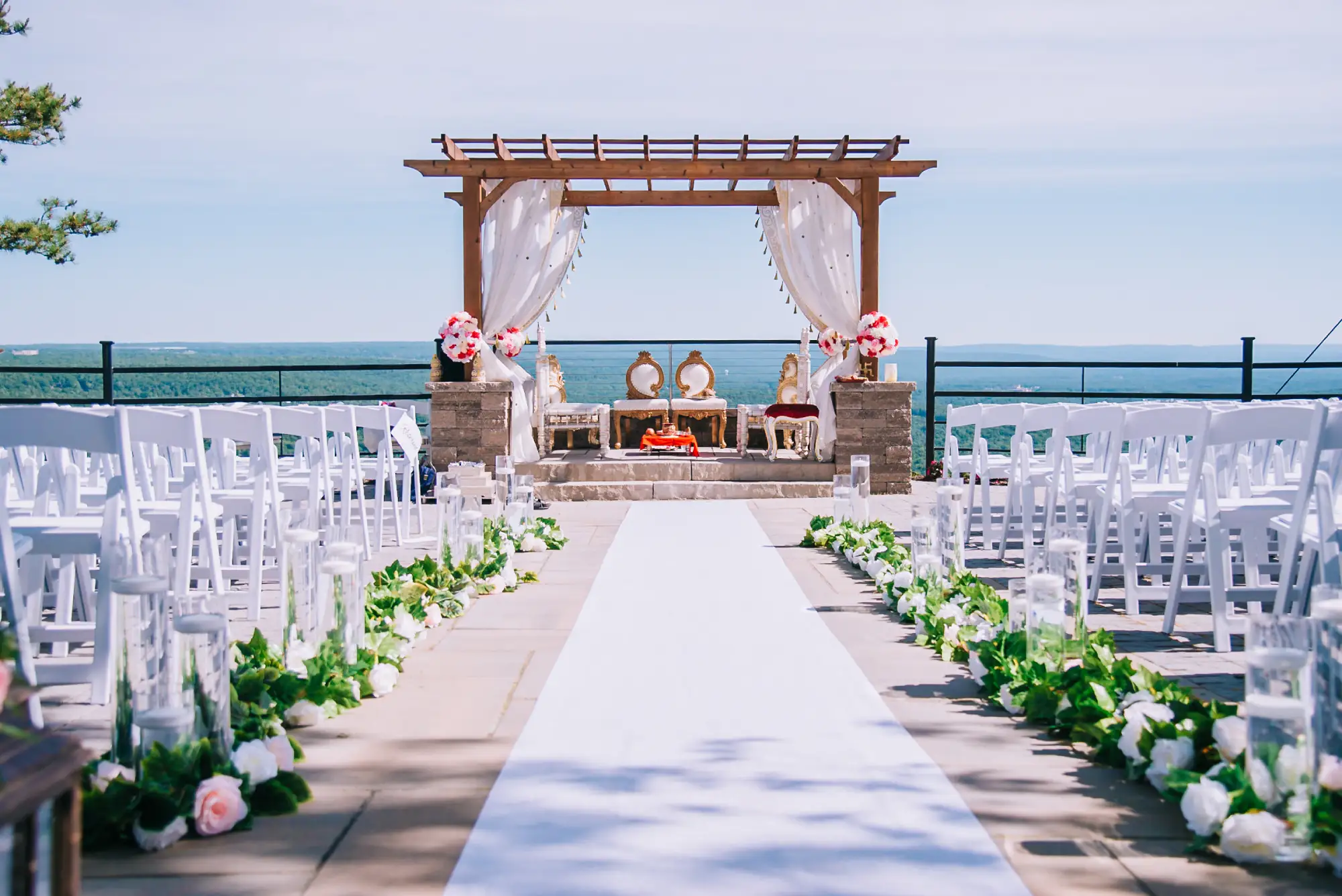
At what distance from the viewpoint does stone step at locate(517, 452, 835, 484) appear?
379 inches

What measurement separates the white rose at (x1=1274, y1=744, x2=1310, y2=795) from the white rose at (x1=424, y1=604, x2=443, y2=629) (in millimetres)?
2827

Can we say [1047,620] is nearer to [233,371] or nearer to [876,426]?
[876,426]

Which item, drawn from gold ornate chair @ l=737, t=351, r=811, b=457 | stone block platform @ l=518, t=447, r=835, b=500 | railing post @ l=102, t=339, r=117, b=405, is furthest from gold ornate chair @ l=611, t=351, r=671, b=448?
railing post @ l=102, t=339, r=117, b=405

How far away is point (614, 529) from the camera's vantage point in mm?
7434

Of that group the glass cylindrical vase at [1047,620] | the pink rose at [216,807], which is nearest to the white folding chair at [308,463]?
the pink rose at [216,807]

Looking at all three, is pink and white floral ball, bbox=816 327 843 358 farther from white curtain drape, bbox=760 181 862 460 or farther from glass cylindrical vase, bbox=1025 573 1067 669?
glass cylindrical vase, bbox=1025 573 1067 669

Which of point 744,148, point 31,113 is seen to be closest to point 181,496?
point 744,148

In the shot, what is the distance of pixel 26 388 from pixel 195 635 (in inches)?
1389

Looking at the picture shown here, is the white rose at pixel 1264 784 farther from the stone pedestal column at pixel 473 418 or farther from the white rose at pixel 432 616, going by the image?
the stone pedestal column at pixel 473 418

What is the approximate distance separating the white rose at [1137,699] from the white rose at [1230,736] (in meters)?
0.33

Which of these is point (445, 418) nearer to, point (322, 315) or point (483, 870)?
point (483, 870)

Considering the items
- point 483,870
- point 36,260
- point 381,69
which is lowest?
point 483,870

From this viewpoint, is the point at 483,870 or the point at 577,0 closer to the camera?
the point at 483,870

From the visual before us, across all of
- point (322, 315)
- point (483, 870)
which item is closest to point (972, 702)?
point (483, 870)
